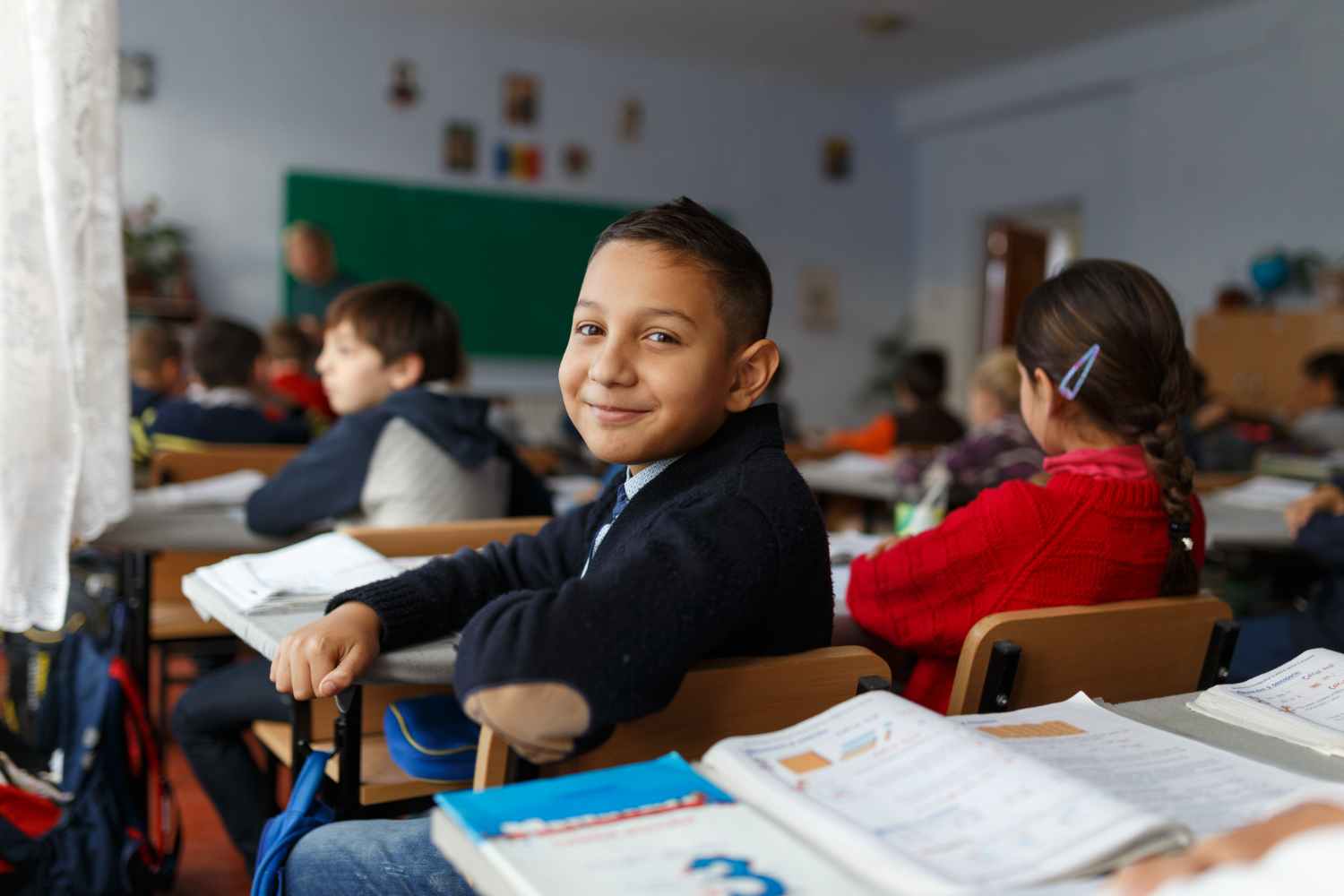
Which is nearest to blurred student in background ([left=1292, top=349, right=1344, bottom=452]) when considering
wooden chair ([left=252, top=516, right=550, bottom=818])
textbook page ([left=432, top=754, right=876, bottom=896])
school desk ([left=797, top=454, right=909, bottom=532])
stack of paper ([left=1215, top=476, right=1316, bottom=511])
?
stack of paper ([left=1215, top=476, right=1316, bottom=511])

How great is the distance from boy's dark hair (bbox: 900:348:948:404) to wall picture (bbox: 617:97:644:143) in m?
3.88

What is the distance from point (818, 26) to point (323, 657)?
6.95 metres

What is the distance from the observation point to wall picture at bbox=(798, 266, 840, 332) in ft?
29.6

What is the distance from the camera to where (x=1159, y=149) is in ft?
24.6

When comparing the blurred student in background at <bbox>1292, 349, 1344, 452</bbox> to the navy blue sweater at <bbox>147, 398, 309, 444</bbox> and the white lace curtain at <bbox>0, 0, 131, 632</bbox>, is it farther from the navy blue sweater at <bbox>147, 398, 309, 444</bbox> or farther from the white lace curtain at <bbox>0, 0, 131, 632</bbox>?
the white lace curtain at <bbox>0, 0, 131, 632</bbox>

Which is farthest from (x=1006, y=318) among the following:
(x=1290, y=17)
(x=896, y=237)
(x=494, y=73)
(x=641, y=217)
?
(x=641, y=217)

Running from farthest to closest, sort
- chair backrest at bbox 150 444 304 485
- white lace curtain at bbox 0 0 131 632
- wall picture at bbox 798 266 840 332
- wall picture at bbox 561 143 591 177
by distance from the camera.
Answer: wall picture at bbox 798 266 840 332
wall picture at bbox 561 143 591 177
chair backrest at bbox 150 444 304 485
white lace curtain at bbox 0 0 131 632

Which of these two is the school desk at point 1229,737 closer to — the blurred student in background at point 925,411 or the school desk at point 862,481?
the school desk at point 862,481

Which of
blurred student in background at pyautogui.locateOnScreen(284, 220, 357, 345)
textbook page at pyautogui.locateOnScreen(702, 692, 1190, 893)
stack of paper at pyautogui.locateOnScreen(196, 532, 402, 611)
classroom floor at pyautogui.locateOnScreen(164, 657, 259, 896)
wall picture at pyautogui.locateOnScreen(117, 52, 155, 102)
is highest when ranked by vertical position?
wall picture at pyautogui.locateOnScreen(117, 52, 155, 102)

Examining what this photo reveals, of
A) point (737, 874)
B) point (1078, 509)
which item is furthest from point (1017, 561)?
point (737, 874)

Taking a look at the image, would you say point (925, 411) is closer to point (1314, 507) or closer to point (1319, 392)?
point (1319, 392)

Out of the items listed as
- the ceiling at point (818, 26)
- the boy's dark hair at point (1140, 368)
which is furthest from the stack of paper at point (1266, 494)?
the ceiling at point (818, 26)

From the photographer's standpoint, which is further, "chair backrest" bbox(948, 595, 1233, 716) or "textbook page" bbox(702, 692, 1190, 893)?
"chair backrest" bbox(948, 595, 1233, 716)

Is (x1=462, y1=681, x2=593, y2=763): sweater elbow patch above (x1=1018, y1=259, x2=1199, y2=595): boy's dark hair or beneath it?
beneath
